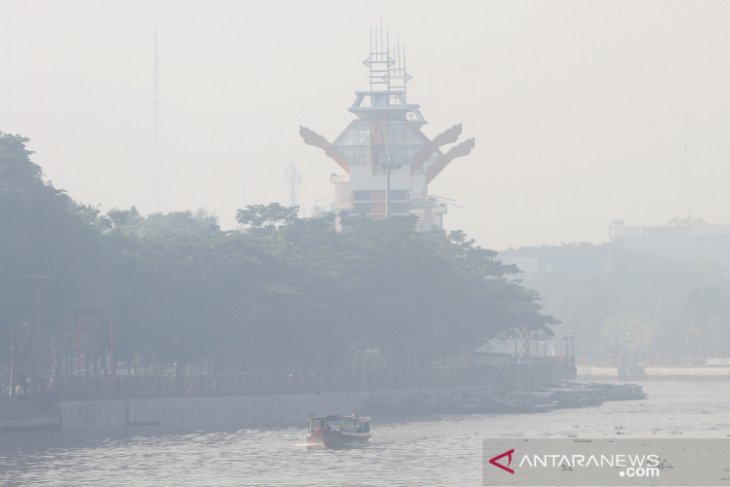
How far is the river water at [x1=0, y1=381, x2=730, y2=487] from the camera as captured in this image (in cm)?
11262

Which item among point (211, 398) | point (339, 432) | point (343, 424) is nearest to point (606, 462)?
point (339, 432)

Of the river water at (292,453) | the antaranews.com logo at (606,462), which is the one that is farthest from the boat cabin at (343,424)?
the antaranews.com logo at (606,462)

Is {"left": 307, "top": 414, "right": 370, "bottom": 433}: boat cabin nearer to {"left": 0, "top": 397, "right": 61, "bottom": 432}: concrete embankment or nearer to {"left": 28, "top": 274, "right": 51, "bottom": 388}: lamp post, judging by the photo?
{"left": 0, "top": 397, "right": 61, "bottom": 432}: concrete embankment

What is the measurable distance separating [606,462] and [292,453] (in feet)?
79.3

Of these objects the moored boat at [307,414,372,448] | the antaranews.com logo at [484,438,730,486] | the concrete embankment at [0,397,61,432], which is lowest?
the antaranews.com logo at [484,438,730,486]

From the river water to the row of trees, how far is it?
1390 cm

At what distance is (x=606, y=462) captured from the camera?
117062 millimetres

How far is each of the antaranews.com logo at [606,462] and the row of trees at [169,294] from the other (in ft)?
126

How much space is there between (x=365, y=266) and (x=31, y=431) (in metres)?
55.7

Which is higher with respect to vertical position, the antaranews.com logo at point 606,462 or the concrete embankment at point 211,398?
the concrete embankment at point 211,398

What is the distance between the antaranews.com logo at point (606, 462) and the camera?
107 meters

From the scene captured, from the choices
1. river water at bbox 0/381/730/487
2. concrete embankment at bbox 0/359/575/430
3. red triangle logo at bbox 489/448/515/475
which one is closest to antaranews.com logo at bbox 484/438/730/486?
red triangle logo at bbox 489/448/515/475

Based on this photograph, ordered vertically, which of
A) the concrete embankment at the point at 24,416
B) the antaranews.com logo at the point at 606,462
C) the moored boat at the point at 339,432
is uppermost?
the concrete embankment at the point at 24,416

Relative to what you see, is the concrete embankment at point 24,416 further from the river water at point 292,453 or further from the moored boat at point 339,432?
the moored boat at point 339,432
